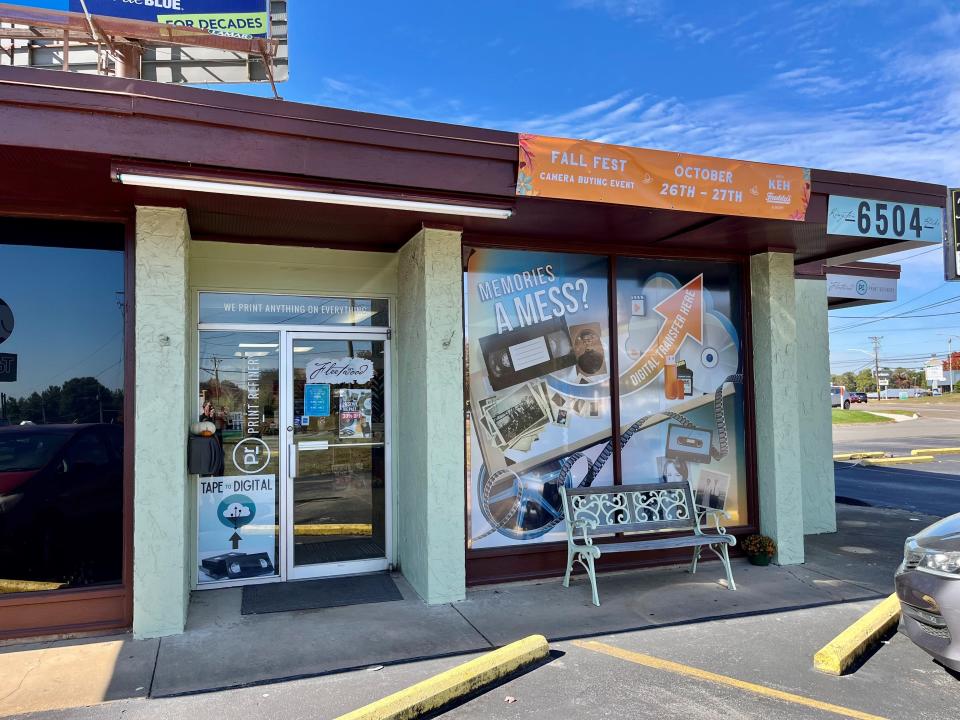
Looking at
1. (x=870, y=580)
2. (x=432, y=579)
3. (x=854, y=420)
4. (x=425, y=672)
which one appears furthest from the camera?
(x=854, y=420)

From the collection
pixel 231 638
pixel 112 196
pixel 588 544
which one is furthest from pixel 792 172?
pixel 231 638

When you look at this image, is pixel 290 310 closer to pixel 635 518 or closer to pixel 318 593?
pixel 318 593

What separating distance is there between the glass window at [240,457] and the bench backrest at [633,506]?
2.73m

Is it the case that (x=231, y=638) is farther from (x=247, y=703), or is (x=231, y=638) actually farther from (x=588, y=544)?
(x=588, y=544)

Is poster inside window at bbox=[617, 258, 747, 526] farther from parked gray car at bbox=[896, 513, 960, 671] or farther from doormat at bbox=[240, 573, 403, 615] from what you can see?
parked gray car at bbox=[896, 513, 960, 671]

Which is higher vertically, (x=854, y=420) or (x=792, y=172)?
(x=792, y=172)

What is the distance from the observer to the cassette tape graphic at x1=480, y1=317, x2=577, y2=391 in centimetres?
630

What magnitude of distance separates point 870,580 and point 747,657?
8.20 ft

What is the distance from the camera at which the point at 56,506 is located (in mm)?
4902

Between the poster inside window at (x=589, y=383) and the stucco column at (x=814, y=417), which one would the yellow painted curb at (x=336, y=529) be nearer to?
the poster inside window at (x=589, y=383)

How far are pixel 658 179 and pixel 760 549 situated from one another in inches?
148

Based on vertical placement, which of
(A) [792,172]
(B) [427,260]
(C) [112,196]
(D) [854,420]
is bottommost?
(D) [854,420]

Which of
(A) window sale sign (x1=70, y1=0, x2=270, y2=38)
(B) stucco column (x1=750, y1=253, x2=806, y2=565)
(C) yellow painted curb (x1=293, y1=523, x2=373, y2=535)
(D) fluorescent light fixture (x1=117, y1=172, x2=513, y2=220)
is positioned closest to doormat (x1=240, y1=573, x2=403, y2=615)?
(C) yellow painted curb (x1=293, y1=523, x2=373, y2=535)

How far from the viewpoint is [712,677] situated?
161 inches
